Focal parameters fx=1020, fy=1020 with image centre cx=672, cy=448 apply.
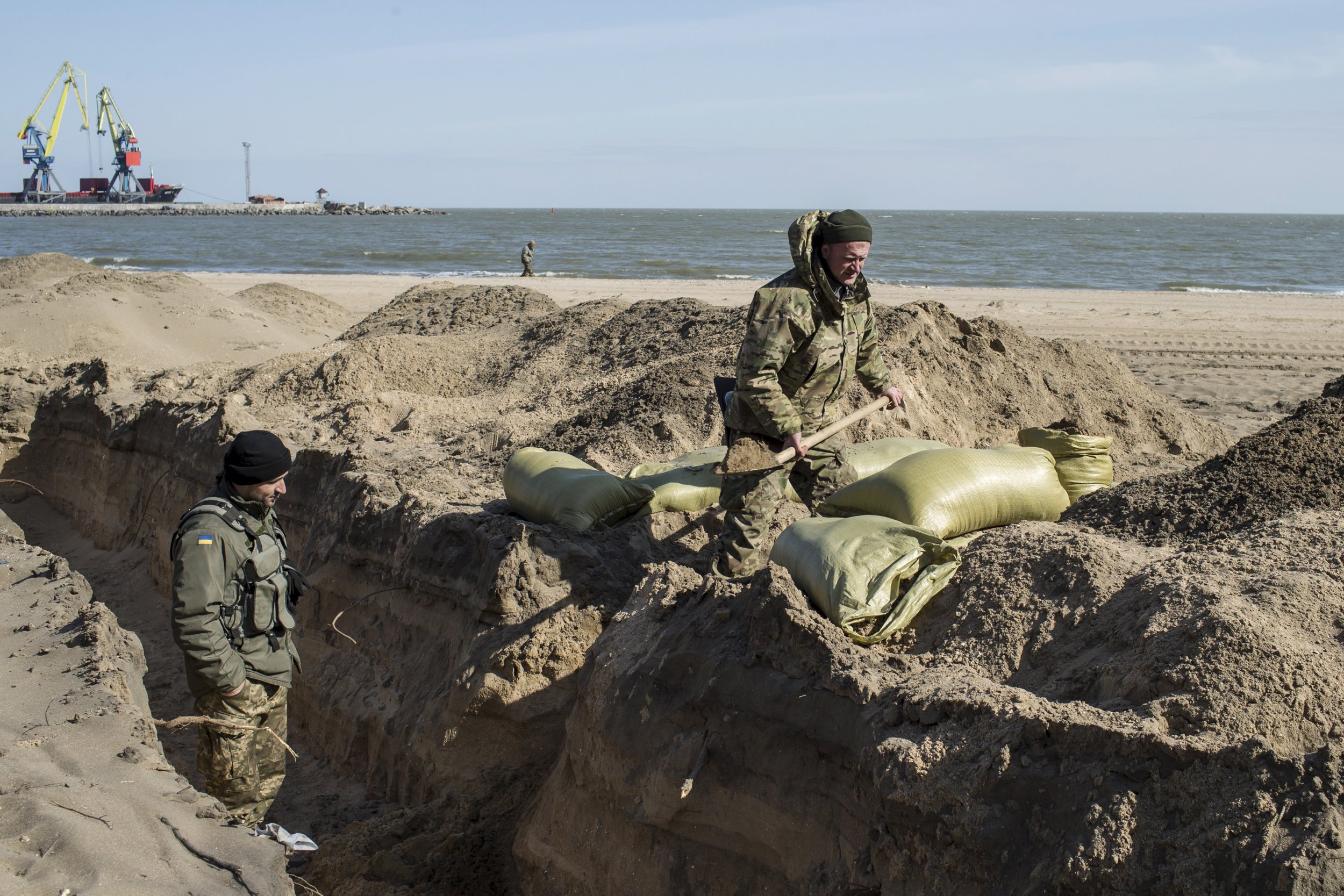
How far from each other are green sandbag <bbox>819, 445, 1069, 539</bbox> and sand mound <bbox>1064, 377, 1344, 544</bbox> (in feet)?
0.77

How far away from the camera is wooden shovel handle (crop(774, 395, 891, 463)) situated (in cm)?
407

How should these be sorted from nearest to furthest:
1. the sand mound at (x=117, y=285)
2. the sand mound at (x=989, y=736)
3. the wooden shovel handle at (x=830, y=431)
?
the sand mound at (x=989, y=736)
the wooden shovel handle at (x=830, y=431)
the sand mound at (x=117, y=285)

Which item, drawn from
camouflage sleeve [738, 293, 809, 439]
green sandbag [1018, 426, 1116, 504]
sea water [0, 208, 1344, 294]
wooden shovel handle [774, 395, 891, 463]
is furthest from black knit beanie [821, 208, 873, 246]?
sea water [0, 208, 1344, 294]

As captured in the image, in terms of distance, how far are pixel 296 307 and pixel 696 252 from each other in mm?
24820

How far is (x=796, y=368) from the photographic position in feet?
13.7

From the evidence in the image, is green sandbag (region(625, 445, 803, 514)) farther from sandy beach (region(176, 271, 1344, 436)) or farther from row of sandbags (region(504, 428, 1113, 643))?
sandy beach (region(176, 271, 1344, 436))

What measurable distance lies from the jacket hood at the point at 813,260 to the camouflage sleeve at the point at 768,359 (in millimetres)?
171

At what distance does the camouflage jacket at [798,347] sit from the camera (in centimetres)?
396

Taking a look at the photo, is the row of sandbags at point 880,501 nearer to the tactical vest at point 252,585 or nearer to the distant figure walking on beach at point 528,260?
the tactical vest at point 252,585

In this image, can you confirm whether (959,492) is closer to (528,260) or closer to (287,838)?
(287,838)

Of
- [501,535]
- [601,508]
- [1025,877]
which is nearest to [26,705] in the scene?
[501,535]

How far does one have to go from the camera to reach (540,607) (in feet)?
14.5

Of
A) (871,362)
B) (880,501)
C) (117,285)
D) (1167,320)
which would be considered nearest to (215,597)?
(880,501)

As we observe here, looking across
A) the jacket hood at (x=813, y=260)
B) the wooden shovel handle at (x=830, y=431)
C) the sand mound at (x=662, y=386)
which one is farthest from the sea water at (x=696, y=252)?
the jacket hood at (x=813, y=260)
